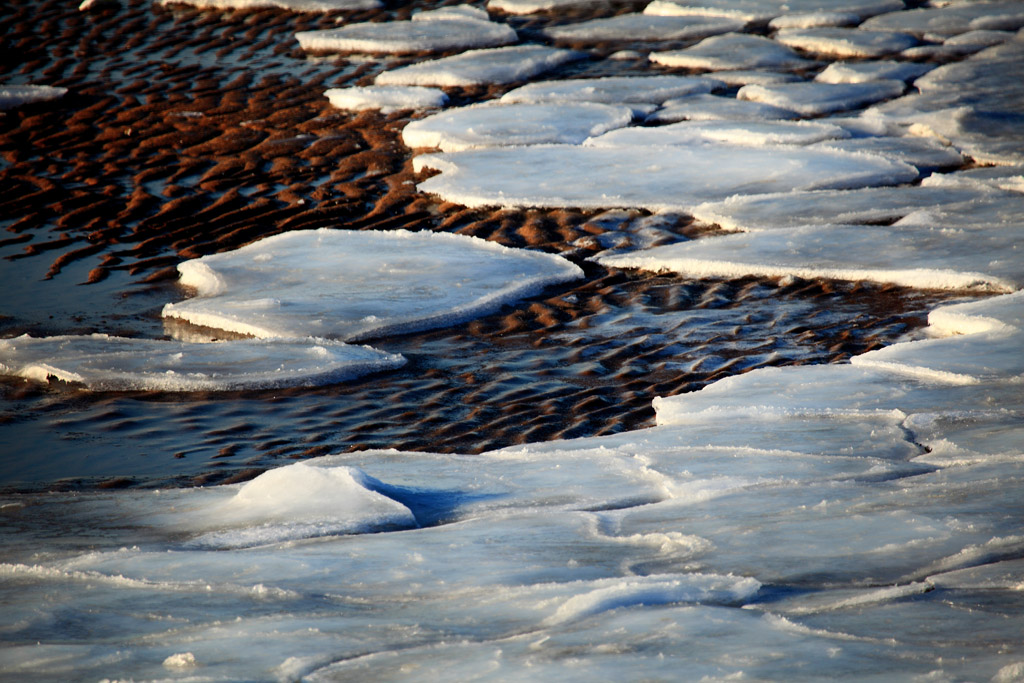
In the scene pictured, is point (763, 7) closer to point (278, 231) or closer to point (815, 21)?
point (815, 21)

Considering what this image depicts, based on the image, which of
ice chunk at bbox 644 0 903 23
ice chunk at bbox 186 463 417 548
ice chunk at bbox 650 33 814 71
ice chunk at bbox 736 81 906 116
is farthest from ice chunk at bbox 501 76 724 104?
ice chunk at bbox 186 463 417 548

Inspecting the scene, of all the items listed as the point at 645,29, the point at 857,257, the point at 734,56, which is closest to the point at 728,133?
the point at 857,257

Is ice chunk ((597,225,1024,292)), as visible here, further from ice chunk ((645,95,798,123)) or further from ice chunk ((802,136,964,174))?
ice chunk ((645,95,798,123))

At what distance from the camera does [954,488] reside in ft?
9.87

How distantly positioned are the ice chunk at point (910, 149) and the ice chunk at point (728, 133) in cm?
19

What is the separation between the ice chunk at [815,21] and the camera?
36.9 ft

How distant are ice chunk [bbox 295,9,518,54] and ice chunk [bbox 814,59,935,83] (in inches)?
133

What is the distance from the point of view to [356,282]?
5773 millimetres

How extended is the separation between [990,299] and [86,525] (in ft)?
13.0

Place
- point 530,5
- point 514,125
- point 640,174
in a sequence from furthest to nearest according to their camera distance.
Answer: point 530,5 → point 514,125 → point 640,174

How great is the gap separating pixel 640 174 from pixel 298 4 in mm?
6894

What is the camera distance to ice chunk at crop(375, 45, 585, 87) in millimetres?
9828

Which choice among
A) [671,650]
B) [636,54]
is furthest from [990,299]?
[636,54]

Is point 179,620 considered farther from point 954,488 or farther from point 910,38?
point 910,38
